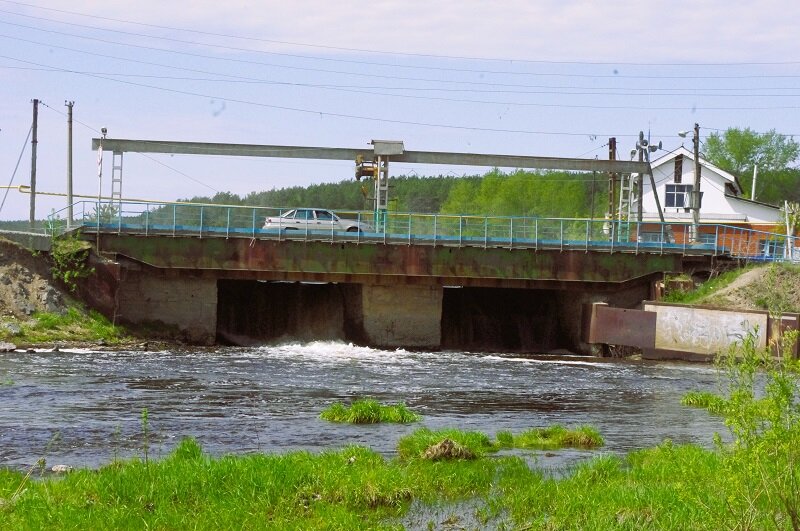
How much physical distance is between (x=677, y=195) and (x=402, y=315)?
38.0 metres

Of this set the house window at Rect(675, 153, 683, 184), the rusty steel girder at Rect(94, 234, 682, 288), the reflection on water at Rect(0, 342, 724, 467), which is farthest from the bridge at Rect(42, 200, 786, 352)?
the house window at Rect(675, 153, 683, 184)

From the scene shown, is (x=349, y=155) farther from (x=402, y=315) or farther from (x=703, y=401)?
(x=703, y=401)

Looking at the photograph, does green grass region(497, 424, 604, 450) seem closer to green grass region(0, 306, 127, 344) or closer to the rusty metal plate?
the rusty metal plate

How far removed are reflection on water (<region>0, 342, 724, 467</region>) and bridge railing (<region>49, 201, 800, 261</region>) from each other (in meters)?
5.75

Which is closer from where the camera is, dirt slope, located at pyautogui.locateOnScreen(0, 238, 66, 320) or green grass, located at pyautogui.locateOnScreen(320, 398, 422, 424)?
green grass, located at pyautogui.locateOnScreen(320, 398, 422, 424)

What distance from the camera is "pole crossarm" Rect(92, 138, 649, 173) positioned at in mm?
46531

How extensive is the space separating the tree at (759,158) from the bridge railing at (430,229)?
3135 inches

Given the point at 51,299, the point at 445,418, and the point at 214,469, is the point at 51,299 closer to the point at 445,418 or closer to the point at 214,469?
the point at 445,418

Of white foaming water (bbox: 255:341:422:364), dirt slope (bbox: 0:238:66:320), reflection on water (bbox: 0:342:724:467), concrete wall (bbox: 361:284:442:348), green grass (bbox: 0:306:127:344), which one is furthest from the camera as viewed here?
concrete wall (bbox: 361:284:442:348)

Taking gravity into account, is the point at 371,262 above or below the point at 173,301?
above

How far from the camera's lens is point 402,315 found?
45406 millimetres

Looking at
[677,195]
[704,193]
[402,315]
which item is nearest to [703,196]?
[704,193]

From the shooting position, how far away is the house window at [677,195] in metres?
76.3

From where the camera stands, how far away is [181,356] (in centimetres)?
3656
